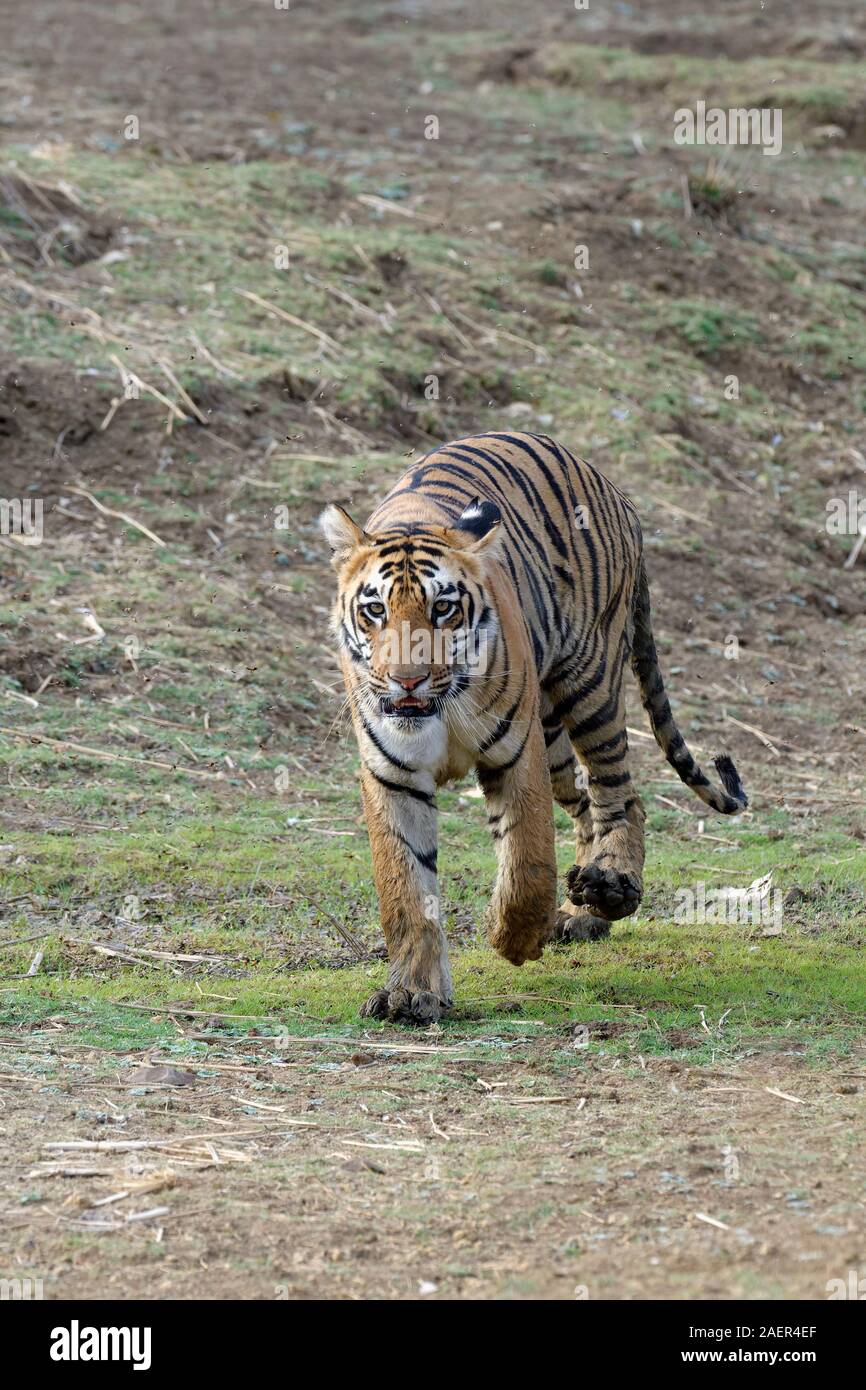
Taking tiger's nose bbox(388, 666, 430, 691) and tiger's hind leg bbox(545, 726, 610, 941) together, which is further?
tiger's hind leg bbox(545, 726, 610, 941)

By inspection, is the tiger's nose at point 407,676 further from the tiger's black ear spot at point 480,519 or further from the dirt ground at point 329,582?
the dirt ground at point 329,582

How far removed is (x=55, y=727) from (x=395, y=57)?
13.7 m

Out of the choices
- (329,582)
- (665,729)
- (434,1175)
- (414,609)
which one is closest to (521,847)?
(414,609)

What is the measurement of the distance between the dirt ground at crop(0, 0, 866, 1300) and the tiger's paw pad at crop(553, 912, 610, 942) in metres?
1.29

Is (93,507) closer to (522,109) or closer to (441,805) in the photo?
(441,805)

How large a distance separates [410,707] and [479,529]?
0.83 m

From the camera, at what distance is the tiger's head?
5.94 m

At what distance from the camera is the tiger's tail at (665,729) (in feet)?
26.1

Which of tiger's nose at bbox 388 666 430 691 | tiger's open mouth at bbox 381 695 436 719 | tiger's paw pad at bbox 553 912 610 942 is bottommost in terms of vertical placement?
tiger's paw pad at bbox 553 912 610 942

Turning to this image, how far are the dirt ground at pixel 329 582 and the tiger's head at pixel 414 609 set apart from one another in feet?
3.87

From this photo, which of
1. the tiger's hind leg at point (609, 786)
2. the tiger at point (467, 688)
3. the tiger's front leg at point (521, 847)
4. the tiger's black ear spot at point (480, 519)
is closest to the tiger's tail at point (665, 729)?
the tiger's hind leg at point (609, 786)

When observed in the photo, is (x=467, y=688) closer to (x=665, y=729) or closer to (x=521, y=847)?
(x=521, y=847)

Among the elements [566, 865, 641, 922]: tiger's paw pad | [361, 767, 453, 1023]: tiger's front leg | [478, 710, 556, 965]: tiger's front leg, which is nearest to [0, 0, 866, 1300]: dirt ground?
[361, 767, 453, 1023]: tiger's front leg

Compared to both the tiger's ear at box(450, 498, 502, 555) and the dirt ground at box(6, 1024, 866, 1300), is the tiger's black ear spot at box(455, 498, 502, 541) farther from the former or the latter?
the dirt ground at box(6, 1024, 866, 1300)
